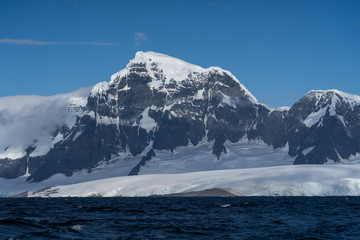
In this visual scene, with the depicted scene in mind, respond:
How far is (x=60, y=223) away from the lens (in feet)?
263

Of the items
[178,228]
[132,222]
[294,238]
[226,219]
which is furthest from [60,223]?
[294,238]

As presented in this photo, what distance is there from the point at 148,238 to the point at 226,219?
27.9 meters

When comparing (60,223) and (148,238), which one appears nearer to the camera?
(148,238)

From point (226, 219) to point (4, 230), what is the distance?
35.3 m

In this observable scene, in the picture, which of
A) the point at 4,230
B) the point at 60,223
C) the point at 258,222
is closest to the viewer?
the point at 4,230

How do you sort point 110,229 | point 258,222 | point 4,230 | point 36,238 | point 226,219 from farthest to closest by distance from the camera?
point 226,219
point 258,222
point 110,229
point 4,230
point 36,238

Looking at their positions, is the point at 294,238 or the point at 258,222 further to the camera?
the point at 258,222

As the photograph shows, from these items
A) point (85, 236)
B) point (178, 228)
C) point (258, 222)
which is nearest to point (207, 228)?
point (178, 228)

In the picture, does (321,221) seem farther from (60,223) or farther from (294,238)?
(60,223)

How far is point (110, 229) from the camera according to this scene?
74125 millimetres

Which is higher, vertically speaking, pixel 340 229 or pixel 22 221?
pixel 22 221

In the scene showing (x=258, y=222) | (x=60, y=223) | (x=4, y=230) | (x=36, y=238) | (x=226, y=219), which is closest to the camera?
(x=36, y=238)

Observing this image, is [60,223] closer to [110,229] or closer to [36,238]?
[110,229]

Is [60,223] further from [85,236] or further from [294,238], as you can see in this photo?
[294,238]
